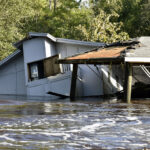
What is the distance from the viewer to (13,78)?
3100 cm

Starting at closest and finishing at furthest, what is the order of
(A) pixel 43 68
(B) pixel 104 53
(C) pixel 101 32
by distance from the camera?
(B) pixel 104 53
(A) pixel 43 68
(C) pixel 101 32

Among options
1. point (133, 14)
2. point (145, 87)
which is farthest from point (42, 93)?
point (133, 14)

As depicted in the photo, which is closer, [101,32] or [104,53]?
[104,53]

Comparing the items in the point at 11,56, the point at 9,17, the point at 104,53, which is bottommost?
the point at 104,53

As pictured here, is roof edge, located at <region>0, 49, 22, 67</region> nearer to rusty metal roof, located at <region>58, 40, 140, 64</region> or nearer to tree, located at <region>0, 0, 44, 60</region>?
tree, located at <region>0, 0, 44, 60</region>

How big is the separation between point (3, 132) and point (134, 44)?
1356 centimetres

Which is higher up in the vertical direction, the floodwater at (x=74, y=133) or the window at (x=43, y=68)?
the window at (x=43, y=68)

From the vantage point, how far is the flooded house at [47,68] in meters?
24.5

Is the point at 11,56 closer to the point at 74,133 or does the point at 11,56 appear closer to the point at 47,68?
the point at 47,68

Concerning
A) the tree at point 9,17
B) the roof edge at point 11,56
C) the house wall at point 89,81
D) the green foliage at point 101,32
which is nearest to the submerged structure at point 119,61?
the house wall at point 89,81

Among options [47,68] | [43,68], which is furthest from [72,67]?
[43,68]

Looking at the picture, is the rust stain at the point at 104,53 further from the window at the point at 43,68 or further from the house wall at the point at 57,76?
the window at the point at 43,68

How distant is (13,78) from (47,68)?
5986 millimetres

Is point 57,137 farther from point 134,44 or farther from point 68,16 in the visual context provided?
point 68,16
